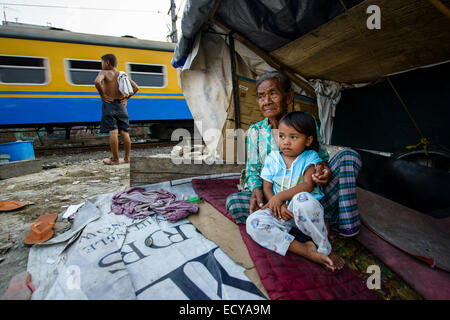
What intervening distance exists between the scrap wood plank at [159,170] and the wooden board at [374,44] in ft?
6.88

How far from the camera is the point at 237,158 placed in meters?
3.50

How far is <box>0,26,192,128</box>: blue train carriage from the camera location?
525 cm

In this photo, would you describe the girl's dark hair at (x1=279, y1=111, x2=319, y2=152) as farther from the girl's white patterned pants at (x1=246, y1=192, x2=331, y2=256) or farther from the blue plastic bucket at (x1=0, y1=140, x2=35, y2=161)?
the blue plastic bucket at (x1=0, y1=140, x2=35, y2=161)

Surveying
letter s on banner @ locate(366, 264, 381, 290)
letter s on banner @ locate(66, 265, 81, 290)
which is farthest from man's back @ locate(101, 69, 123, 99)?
letter s on banner @ locate(366, 264, 381, 290)

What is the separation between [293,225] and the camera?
1.44m

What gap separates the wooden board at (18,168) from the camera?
3541mm

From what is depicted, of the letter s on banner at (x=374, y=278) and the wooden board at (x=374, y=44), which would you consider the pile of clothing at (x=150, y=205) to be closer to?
the letter s on banner at (x=374, y=278)

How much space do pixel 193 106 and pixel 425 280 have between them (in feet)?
11.4

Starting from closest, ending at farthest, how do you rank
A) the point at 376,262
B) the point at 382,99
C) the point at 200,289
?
the point at 200,289 < the point at 376,262 < the point at 382,99

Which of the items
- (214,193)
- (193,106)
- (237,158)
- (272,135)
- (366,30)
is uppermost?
(366,30)

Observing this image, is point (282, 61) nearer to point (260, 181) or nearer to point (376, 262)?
point (260, 181)

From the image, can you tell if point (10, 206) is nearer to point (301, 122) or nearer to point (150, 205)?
point (150, 205)

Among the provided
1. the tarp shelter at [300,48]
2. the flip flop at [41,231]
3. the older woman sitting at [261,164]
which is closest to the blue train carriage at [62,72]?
the tarp shelter at [300,48]

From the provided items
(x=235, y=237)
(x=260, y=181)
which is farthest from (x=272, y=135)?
(x=235, y=237)
